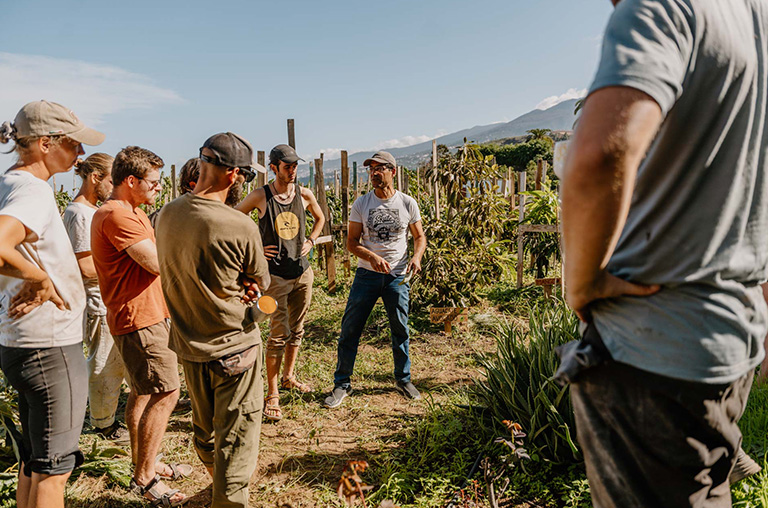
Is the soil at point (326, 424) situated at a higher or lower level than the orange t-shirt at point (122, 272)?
lower

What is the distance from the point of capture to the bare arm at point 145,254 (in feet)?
8.89

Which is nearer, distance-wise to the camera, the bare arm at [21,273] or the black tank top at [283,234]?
the bare arm at [21,273]

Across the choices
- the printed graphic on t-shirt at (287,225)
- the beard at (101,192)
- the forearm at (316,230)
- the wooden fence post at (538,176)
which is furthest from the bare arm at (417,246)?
the wooden fence post at (538,176)

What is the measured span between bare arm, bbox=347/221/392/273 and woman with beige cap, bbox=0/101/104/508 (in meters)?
2.36

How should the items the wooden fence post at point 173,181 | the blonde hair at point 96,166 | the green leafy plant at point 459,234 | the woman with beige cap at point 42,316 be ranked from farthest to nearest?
1. the wooden fence post at point 173,181
2. the green leafy plant at point 459,234
3. the blonde hair at point 96,166
4. the woman with beige cap at point 42,316

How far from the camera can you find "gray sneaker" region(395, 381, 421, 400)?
169 inches

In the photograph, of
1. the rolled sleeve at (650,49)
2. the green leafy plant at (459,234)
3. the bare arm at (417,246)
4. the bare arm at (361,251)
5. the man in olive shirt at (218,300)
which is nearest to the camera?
the rolled sleeve at (650,49)

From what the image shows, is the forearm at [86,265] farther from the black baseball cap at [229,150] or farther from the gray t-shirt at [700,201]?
the gray t-shirt at [700,201]

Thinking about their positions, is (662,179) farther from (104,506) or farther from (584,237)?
(104,506)

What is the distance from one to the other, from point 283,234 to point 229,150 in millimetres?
1672

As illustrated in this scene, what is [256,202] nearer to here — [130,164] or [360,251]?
[360,251]

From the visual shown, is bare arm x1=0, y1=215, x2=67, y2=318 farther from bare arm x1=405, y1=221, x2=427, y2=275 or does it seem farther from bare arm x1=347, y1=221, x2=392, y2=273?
bare arm x1=405, y1=221, x2=427, y2=275

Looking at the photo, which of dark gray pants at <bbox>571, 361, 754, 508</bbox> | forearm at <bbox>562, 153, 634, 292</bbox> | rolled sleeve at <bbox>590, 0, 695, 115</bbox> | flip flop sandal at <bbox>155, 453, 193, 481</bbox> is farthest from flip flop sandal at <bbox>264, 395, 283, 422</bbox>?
rolled sleeve at <bbox>590, 0, 695, 115</bbox>

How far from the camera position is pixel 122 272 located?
2803 millimetres
